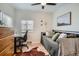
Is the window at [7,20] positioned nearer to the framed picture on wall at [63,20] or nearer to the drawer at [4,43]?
the drawer at [4,43]

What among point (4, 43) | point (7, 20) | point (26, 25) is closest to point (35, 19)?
point (26, 25)

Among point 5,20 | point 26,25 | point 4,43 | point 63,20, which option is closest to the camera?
point 4,43

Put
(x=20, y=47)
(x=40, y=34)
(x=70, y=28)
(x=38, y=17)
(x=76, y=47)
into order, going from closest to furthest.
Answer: (x=76, y=47) < (x=38, y=17) < (x=40, y=34) < (x=20, y=47) < (x=70, y=28)

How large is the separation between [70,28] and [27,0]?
184 centimetres

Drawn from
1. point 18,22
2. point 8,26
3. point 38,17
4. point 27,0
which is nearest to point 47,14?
point 38,17

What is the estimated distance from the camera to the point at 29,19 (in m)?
1.77

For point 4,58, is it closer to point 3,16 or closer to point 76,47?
point 3,16

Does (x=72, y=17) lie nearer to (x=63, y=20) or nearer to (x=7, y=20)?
(x=63, y=20)

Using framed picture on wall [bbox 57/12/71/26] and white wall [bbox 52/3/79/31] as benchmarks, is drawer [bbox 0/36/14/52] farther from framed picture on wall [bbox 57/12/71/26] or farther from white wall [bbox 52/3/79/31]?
framed picture on wall [bbox 57/12/71/26]

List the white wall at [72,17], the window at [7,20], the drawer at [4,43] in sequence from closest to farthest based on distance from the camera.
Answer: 1. the drawer at [4,43]
2. the window at [7,20]
3. the white wall at [72,17]

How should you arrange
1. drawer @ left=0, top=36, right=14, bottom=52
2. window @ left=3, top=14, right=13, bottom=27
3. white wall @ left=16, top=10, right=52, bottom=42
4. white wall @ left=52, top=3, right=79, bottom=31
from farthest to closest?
white wall @ left=52, top=3, right=79, bottom=31, white wall @ left=16, top=10, right=52, bottom=42, window @ left=3, top=14, right=13, bottom=27, drawer @ left=0, top=36, right=14, bottom=52

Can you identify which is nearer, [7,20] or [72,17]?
[7,20]

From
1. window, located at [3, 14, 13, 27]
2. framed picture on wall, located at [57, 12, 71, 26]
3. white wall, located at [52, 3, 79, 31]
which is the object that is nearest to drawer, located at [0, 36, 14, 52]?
window, located at [3, 14, 13, 27]

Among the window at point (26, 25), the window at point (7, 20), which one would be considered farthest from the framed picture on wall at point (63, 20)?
the window at point (7, 20)
